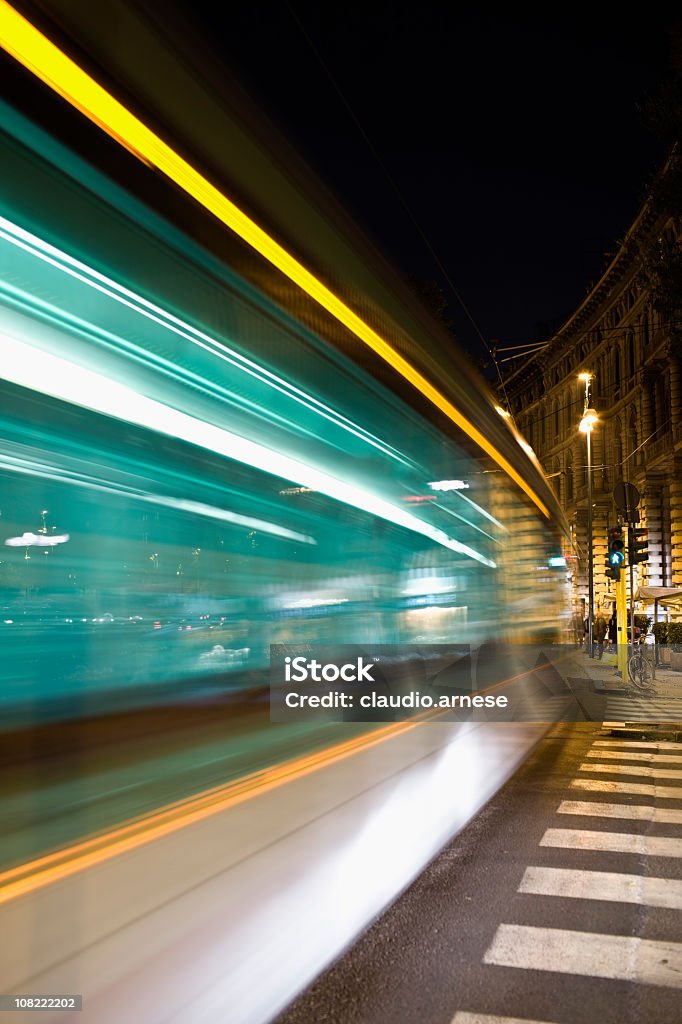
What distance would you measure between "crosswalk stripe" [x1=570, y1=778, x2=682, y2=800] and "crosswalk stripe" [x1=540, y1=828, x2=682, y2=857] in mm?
1742

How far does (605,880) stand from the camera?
583cm

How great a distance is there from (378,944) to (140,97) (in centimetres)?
373

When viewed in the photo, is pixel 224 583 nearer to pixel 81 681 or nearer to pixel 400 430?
pixel 81 681

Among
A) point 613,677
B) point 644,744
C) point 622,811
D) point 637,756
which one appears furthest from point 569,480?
point 622,811

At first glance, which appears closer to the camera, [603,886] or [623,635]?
[603,886]

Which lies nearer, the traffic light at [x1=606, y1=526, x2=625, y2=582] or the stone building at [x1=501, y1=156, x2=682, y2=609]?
the traffic light at [x1=606, y1=526, x2=625, y2=582]

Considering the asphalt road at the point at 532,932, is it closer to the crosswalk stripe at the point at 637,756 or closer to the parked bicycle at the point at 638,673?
the crosswalk stripe at the point at 637,756

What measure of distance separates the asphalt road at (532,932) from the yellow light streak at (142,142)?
9.57 ft

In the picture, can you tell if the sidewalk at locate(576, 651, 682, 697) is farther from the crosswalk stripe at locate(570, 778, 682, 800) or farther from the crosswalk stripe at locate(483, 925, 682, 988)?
the crosswalk stripe at locate(483, 925, 682, 988)

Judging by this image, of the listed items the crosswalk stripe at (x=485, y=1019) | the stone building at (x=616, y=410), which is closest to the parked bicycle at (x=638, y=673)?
the stone building at (x=616, y=410)

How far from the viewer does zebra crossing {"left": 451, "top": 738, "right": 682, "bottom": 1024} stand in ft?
14.0

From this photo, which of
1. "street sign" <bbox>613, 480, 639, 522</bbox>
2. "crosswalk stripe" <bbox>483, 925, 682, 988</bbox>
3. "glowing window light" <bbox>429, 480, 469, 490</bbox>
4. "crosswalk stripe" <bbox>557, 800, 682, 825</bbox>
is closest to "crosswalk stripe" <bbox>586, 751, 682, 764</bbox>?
"crosswalk stripe" <bbox>557, 800, 682, 825</bbox>

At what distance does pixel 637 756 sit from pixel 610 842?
16.0 ft

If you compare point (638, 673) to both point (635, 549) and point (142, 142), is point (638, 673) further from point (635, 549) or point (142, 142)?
point (142, 142)
